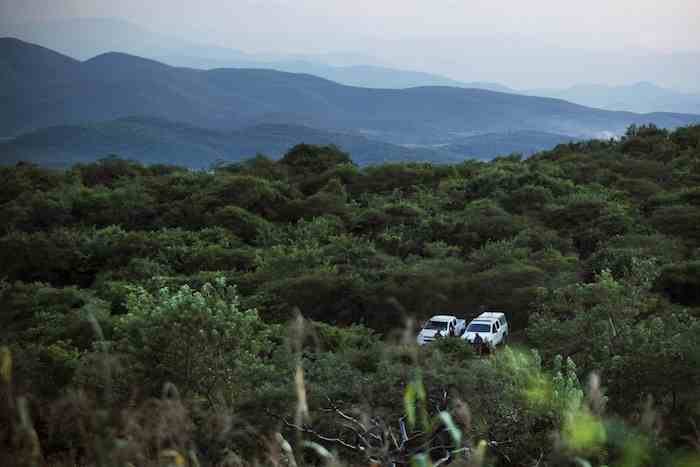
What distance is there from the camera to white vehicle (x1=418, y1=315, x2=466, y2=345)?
2450 centimetres

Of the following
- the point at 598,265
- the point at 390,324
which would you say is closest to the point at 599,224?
the point at 598,265

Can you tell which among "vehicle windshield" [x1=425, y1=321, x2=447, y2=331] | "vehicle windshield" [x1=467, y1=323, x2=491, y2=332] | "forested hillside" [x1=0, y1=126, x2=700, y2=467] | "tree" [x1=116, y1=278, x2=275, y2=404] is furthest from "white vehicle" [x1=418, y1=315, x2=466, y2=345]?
"tree" [x1=116, y1=278, x2=275, y2=404]

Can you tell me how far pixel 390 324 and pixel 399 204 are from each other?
2048 cm

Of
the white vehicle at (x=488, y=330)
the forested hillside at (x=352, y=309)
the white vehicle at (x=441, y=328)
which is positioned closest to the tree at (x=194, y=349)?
the forested hillside at (x=352, y=309)

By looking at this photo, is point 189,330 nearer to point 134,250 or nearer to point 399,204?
point 134,250

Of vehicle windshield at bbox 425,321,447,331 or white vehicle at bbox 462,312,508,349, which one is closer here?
white vehicle at bbox 462,312,508,349

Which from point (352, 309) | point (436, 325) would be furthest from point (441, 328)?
point (352, 309)

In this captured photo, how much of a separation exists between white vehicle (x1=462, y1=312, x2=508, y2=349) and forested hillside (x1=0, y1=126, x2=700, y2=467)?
59 centimetres

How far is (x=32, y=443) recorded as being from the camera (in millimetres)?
3447

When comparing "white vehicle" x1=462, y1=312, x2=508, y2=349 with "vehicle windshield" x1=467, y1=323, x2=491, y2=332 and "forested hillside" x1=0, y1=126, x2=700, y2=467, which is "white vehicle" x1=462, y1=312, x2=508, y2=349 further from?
"forested hillside" x1=0, y1=126, x2=700, y2=467

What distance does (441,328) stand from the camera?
25328 mm

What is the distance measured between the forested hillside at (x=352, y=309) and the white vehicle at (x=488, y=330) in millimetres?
594

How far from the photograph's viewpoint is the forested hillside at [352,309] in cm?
700

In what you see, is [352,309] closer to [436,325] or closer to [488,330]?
[436,325]
